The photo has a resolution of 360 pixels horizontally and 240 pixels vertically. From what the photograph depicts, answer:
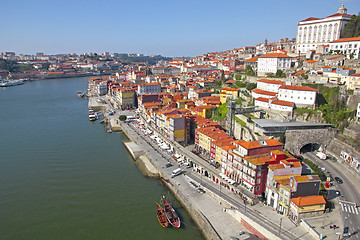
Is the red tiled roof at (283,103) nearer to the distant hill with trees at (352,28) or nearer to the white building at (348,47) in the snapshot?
the white building at (348,47)

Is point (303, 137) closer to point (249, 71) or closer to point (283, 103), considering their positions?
point (283, 103)

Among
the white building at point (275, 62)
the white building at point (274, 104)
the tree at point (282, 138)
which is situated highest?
the white building at point (275, 62)

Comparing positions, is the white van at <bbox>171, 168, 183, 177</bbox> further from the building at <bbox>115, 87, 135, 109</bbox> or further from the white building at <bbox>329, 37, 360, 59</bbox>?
the building at <bbox>115, 87, 135, 109</bbox>

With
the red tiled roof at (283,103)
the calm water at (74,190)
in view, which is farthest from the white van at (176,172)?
the red tiled roof at (283,103)

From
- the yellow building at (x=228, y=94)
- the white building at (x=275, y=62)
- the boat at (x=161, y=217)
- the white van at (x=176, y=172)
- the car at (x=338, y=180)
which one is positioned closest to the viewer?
the boat at (x=161, y=217)

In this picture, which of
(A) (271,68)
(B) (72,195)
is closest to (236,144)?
(B) (72,195)

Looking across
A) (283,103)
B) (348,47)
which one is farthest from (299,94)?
(348,47)

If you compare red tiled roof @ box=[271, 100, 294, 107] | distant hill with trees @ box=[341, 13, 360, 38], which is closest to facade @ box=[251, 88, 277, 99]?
red tiled roof @ box=[271, 100, 294, 107]

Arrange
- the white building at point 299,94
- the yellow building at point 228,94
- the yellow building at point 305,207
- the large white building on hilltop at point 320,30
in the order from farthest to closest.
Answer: the large white building on hilltop at point 320,30
the yellow building at point 228,94
the white building at point 299,94
the yellow building at point 305,207
